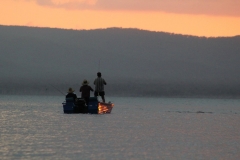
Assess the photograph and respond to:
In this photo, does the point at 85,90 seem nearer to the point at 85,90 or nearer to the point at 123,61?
the point at 85,90

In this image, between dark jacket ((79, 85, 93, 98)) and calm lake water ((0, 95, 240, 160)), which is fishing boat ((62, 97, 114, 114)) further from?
calm lake water ((0, 95, 240, 160))

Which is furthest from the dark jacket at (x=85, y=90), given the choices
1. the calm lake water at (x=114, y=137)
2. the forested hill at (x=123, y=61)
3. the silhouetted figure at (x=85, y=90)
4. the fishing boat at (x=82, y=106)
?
the forested hill at (x=123, y=61)

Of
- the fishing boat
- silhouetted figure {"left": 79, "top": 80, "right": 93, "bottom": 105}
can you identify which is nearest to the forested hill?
the fishing boat

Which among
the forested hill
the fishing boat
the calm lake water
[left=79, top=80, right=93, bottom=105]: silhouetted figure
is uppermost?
the forested hill

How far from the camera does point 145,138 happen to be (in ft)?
70.9

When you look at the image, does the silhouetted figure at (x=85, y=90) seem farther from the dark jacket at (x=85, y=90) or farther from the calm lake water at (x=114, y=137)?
the calm lake water at (x=114, y=137)

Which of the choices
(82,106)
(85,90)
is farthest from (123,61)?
(85,90)

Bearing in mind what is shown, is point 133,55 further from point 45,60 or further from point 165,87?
point 165,87

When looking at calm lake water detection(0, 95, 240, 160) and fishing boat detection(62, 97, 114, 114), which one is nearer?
calm lake water detection(0, 95, 240, 160)

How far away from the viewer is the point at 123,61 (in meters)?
94.8

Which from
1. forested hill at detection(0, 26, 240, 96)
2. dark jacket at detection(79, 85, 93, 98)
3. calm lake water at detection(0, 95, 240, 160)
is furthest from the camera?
forested hill at detection(0, 26, 240, 96)

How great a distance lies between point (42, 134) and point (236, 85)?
63125 mm

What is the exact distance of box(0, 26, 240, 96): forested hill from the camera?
77.8 m

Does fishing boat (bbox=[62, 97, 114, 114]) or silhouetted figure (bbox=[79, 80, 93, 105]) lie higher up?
silhouetted figure (bbox=[79, 80, 93, 105])
